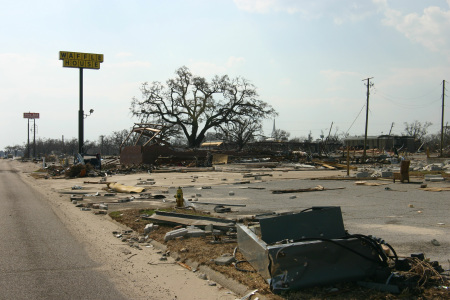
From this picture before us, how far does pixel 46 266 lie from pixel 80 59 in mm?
49057

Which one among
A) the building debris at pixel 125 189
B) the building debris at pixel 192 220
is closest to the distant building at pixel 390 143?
the building debris at pixel 125 189

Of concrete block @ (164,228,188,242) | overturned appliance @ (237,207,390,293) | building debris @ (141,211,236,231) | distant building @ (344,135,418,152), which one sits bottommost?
concrete block @ (164,228,188,242)

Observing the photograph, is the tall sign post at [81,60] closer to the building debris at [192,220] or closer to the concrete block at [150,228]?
the building debris at [192,220]

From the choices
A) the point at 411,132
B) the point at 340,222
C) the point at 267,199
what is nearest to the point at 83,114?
the point at 267,199

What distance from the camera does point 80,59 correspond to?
51781mm

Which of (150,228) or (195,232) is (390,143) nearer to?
(150,228)

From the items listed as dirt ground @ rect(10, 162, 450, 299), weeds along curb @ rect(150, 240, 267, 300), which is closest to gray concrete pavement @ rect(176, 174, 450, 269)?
dirt ground @ rect(10, 162, 450, 299)

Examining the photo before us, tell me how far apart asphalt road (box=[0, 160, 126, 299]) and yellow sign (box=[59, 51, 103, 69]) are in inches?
1723

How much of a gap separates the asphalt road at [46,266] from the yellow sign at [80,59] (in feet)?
144

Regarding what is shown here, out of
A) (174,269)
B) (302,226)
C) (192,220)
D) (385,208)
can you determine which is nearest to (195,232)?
(192,220)

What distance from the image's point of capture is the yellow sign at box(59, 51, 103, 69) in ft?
167

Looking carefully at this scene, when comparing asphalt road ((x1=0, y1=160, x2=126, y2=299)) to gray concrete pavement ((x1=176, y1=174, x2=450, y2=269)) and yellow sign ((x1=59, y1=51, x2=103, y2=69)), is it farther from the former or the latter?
yellow sign ((x1=59, y1=51, x2=103, y2=69))

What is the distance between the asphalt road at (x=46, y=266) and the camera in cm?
554

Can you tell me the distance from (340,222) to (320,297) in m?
1.66
